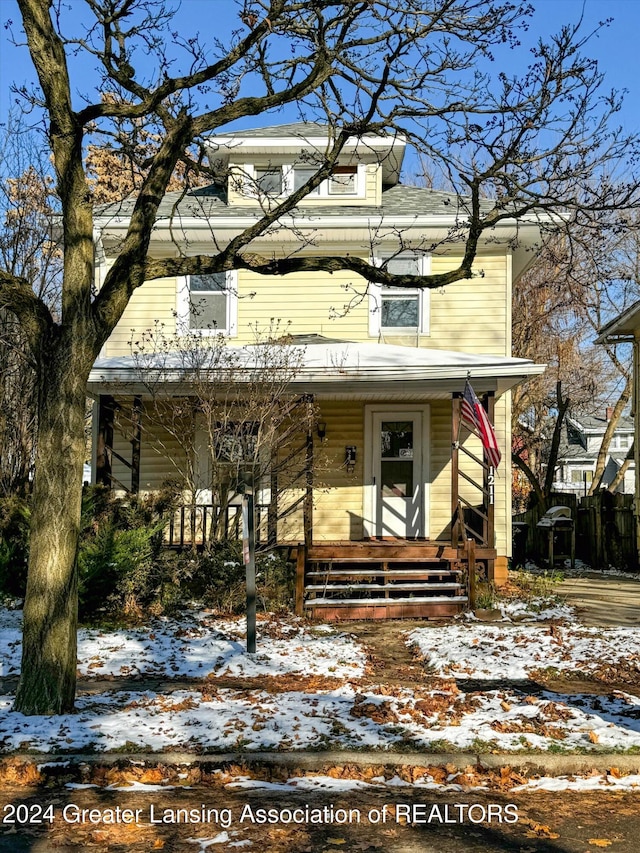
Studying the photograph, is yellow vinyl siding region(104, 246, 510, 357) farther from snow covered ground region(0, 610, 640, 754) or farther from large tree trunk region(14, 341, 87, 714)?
large tree trunk region(14, 341, 87, 714)

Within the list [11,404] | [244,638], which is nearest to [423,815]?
[244,638]

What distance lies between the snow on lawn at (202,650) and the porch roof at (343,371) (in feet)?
12.2

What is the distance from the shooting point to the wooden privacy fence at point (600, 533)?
19.0 metres

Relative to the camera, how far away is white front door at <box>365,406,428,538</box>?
1534 cm

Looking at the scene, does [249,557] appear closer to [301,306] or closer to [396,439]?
[396,439]

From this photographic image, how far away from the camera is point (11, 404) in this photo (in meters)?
16.8

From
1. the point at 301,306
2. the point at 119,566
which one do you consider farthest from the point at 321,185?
the point at 119,566

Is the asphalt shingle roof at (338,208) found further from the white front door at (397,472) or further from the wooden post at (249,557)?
the wooden post at (249,557)

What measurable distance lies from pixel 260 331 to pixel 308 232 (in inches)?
78.1

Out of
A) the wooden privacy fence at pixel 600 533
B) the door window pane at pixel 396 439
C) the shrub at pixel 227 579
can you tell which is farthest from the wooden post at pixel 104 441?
the wooden privacy fence at pixel 600 533

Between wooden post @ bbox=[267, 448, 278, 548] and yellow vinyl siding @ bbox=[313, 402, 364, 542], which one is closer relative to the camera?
wooden post @ bbox=[267, 448, 278, 548]

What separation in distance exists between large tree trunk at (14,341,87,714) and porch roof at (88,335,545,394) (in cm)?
588

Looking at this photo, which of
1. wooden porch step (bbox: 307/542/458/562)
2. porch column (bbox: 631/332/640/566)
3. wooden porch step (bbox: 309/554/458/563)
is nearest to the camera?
wooden porch step (bbox: 309/554/458/563)

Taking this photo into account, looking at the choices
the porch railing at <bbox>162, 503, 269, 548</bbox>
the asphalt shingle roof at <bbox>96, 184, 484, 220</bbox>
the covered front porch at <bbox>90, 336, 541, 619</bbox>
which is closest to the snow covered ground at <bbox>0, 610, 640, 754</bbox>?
the covered front porch at <bbox>90, 336, 541, 619</bbox>
